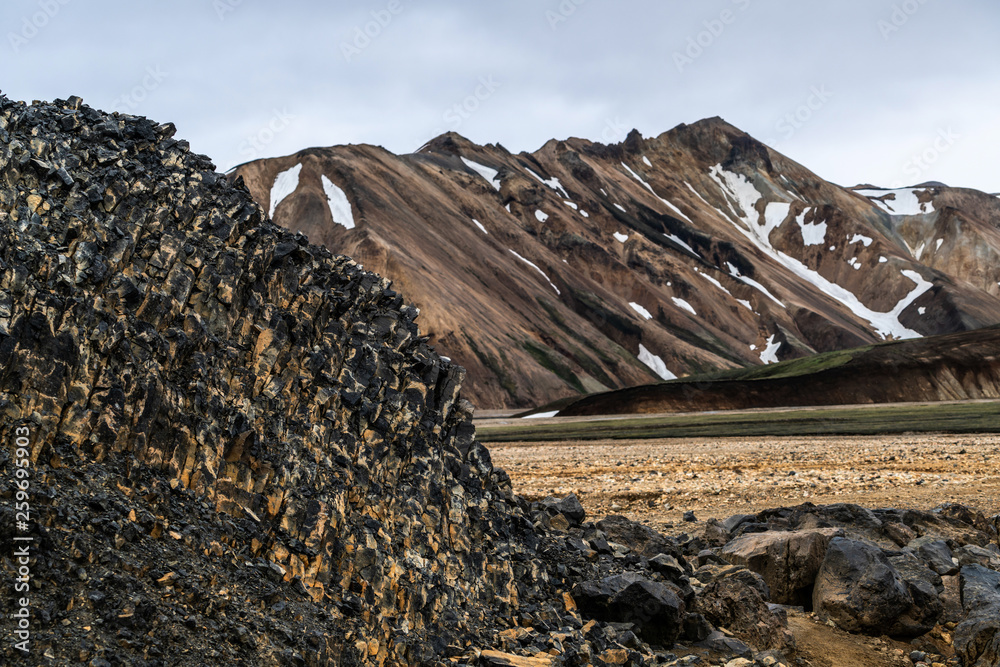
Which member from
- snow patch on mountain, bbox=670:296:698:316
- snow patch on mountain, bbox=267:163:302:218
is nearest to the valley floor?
snow patch on mountain, bbox=267:163:302:218

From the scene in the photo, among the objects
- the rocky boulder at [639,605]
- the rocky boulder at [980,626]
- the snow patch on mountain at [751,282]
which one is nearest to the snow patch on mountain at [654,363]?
the snow patch on mountain at [751,282]

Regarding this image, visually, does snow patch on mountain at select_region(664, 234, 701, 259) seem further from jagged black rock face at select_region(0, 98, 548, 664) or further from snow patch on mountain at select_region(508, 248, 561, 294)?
jagged black rock face at select_region(0, 98, 548, 664)

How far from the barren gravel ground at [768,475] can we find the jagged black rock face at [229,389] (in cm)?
1118

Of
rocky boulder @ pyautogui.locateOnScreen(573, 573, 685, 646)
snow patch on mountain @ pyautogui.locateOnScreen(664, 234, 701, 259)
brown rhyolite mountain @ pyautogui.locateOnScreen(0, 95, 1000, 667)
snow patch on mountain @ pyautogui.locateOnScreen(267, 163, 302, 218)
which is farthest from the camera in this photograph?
snow patch on mountain @ pyautogui.locateOnScreen(664, 234, 701, 259)

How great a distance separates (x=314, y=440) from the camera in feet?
31.5

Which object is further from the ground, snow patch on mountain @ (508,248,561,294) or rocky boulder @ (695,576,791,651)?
snow patch on mountain @ (508,248,561,294)

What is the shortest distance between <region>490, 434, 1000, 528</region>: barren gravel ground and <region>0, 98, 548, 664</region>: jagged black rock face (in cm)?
1118

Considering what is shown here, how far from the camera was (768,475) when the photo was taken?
28.2 m

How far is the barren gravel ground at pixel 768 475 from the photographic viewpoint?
22391 mm

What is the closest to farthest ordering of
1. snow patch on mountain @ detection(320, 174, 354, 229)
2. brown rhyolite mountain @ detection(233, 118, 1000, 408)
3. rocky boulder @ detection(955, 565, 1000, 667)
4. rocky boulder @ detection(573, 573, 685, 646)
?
rocky boulder @ detection(955, 565, 1000, 667), rocky boulder @ detection(573, 573, 685, 646), brown rhyolite mountain @ detection(233, 118, 1000, 408), snow patch on mountain @ detection(320, 174, 354, 229)

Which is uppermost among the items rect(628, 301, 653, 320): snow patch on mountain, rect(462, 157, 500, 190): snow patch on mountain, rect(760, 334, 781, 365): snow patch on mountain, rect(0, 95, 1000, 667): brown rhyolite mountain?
rect(462, 157, 500, 190): snow patch on mountain

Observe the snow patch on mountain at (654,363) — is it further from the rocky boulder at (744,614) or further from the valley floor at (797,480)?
the rocky boulder at (744,614)

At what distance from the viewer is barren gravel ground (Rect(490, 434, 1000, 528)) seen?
2239cm

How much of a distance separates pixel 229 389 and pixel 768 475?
2452cm
